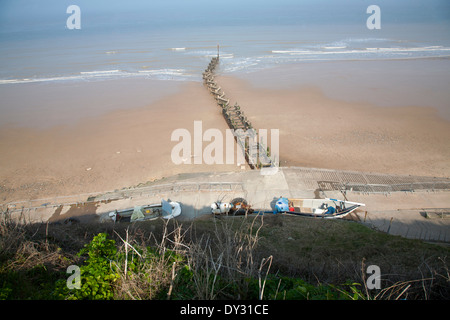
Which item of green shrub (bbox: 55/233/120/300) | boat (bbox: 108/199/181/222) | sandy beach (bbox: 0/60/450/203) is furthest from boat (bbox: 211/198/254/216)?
green shrub (bbox: 55/233/120/300)

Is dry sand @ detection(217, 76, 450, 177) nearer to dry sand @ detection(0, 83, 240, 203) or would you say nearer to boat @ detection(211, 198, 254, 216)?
dry sand @ detection(0, 83, 240, 203)

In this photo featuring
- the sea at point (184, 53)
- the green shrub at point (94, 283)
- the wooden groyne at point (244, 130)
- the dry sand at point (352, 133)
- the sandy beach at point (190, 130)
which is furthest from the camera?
the sea at point (184, 53)

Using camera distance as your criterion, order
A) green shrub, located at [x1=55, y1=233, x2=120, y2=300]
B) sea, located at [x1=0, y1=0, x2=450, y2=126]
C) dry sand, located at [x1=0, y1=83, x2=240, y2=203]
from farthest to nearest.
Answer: sea, located at [x1=0, y1=0, x2=450, y2=126] → dry sand, located at [x1=0, y1=83, x2=240, y2=203] → green shrub, located at [x1=55, y1=233, x2=120, y2=300]

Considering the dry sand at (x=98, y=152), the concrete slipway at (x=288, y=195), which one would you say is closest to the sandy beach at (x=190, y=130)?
the dry sand at (x=98, y=152)

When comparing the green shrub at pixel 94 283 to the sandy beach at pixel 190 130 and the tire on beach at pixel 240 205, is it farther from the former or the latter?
the sandy beach at pixel 190 130

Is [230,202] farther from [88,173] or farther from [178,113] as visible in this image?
[178,113]

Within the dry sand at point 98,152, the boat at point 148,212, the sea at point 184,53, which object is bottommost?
the boat at point 148,212
